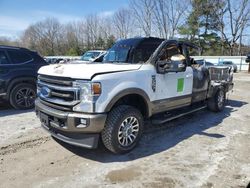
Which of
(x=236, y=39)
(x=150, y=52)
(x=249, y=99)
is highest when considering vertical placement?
(x=236, y=39)

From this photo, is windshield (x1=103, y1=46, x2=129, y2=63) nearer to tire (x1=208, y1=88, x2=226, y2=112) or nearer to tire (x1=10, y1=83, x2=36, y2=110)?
tire (x1=10, y1=83, x2=36, y2=110)

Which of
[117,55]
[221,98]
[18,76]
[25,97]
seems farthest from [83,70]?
[221,98]

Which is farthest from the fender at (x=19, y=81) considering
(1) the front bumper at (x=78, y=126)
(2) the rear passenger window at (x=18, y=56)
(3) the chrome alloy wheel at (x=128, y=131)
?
(3) the chrome alloy wheel at (x=128, y=131)

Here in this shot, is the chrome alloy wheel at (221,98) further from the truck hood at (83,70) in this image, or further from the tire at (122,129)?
the truck hood at (83,70)

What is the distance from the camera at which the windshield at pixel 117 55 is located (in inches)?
206

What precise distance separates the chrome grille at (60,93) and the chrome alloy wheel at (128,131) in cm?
95

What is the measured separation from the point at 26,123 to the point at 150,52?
11.4 feet

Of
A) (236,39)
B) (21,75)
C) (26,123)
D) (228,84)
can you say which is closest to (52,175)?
(26,123)

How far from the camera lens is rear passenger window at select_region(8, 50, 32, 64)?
7425 millimetres

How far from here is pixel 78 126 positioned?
387 cm

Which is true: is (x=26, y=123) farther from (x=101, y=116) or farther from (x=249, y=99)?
(x=249, y=99)

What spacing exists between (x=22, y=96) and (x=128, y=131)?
4.42m

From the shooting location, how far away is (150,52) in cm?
511

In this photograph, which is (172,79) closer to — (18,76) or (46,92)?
(46,92)
